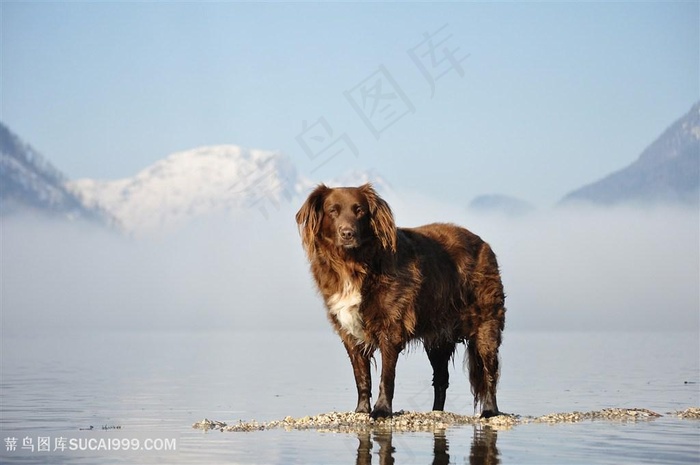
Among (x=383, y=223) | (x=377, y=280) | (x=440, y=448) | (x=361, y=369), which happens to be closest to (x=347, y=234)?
(x=383, y=223)

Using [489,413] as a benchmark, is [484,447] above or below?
below

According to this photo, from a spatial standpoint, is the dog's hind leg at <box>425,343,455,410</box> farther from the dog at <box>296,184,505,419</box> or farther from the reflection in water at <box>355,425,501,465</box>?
the reflection in water at <box>355,425,501,465</box>

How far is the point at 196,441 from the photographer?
35.5 feet

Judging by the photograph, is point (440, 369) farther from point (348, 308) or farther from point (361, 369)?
point (348, 308)

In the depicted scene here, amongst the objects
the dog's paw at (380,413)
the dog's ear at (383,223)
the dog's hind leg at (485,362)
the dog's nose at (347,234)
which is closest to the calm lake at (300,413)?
the dog's paw at (380,413)

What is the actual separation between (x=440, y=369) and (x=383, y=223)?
2.40 m

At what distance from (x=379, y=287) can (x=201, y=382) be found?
9.70 m

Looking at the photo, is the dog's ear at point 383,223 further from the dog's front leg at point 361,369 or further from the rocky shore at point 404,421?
the rocky shore at point 404,421

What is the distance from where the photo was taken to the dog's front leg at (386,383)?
12.1 meters

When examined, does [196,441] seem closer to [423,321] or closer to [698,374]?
Answer: [423,321]

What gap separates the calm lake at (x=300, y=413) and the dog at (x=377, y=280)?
1.36 meters

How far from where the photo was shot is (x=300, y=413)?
47.4 ft

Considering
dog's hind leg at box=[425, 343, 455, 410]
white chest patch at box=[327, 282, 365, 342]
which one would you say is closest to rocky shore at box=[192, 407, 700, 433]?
dog's hind leg at box=[425, 343, 455, 410]


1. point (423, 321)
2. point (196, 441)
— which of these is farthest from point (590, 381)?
point (196, 441)
